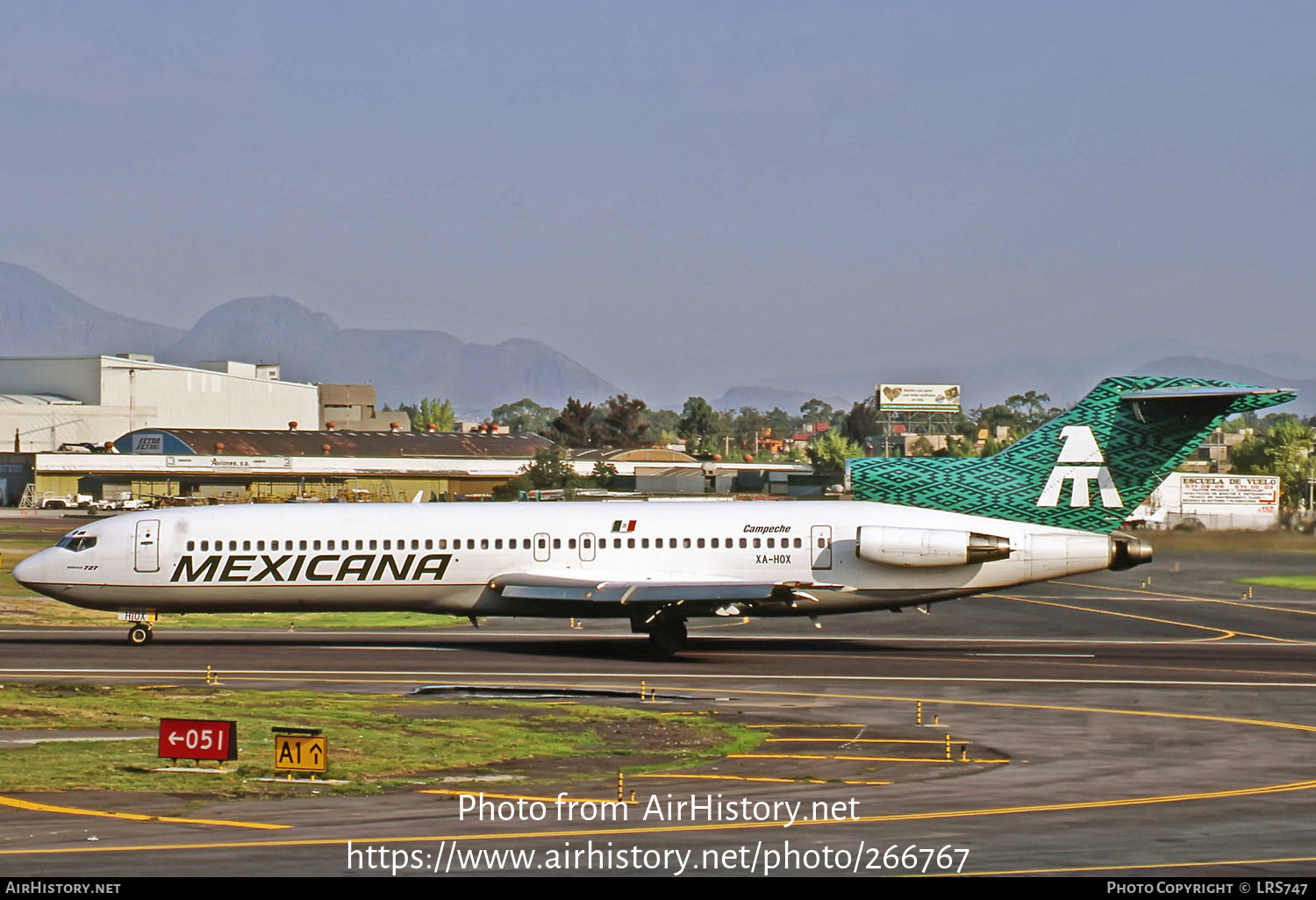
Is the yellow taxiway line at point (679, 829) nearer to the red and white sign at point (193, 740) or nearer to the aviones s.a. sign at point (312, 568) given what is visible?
the red and white sign at point (193, 740)

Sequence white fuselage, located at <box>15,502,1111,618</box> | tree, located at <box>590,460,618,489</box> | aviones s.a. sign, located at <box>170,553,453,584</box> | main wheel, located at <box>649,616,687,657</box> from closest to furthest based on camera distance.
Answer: main wheel, located at <box>649,616,687,657</box> < white fuselage, located at <box>15,502,1111,618</box> < aviones s.a. sign, located at <box>170,553,453,584</box> < tree, located at <box>590,460,618,489</box>

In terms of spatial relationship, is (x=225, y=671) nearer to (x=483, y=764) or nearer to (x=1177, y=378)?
(x=483, y=764)

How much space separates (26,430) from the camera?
15362 cm

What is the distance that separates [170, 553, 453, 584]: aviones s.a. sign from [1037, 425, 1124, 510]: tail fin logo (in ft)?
56.5

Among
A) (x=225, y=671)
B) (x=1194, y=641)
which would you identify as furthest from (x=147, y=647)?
(x=1194, y=641)

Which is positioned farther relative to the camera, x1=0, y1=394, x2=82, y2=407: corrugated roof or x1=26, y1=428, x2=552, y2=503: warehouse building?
x1=0, y1=394, x2=82, y2=407: corrugated roof

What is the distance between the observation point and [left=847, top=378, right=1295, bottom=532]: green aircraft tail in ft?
136

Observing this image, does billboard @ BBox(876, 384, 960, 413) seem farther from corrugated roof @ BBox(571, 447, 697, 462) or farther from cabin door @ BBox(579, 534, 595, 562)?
cabin door @ BBox(579, 534, 595, 562)

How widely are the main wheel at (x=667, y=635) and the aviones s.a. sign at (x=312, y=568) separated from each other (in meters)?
6.14

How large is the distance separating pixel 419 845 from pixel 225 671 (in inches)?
796

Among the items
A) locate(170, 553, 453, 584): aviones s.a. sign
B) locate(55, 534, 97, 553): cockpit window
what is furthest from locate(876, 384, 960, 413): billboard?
locate(55, 534, 97, 553): cockpit window

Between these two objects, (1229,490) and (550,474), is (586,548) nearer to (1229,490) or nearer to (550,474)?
(550,474)

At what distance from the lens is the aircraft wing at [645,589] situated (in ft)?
129
